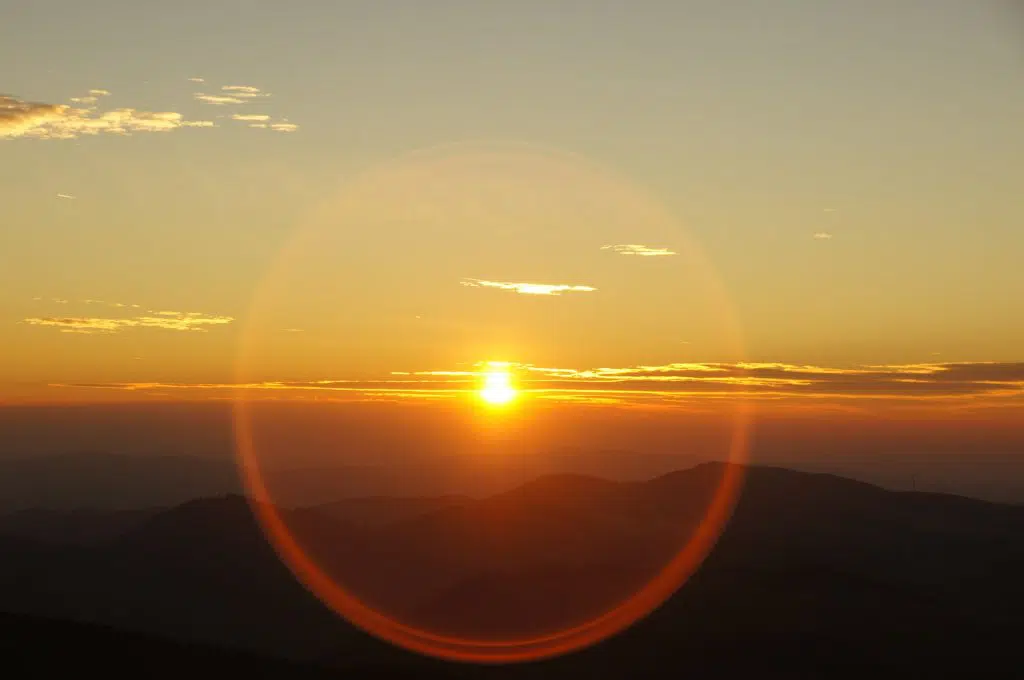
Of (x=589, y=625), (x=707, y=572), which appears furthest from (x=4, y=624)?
(x=707, y=572)

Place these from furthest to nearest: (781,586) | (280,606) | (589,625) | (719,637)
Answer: (280,606), (781,586), (589,625), (719,637)

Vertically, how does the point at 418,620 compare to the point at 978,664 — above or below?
above

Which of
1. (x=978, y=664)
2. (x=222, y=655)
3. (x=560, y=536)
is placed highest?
(x=560, y=536)

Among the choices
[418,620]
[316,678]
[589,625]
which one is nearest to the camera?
[316,678]

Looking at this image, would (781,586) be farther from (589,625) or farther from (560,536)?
(560,536)

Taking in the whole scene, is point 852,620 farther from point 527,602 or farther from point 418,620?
point 418,620

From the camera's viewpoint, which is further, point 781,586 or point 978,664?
point 781,586

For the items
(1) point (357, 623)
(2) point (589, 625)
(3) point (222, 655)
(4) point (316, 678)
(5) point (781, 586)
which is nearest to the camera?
(4) point (316, 678)

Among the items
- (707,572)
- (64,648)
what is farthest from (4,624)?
(707,572)

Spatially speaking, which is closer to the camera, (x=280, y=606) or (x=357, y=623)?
(x=357, y=623)
